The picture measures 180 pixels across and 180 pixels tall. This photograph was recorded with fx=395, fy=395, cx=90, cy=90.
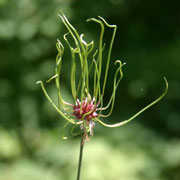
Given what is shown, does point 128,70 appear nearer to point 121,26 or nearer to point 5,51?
point 121,26

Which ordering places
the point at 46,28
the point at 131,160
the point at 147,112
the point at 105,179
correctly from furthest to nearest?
the point at 147,112 → the point at 46,28 → the point at 131,160 → the point at 105,179

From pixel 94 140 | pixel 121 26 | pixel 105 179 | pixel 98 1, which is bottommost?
pixel 105 179

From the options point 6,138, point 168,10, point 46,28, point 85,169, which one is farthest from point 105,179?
point 168,10

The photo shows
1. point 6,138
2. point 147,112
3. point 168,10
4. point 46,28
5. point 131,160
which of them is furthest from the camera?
point 168,10

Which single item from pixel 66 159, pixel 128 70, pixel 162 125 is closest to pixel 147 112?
pixel 162 125

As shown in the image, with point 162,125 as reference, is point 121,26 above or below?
above

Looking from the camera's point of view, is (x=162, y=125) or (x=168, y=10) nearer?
(x=162, y=125)
